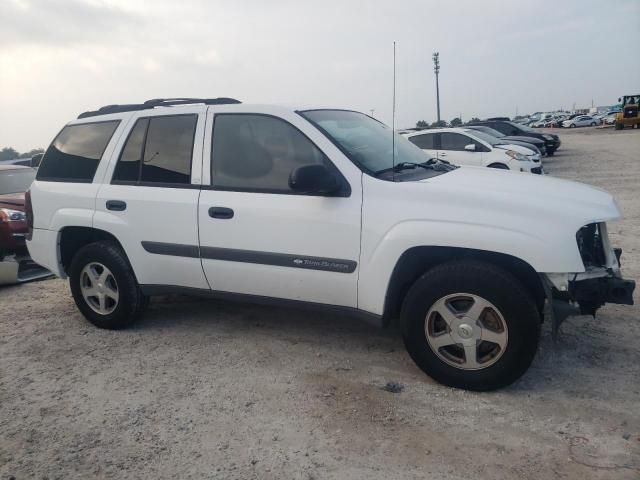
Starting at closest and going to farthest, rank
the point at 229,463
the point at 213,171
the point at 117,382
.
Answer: the point at 229,463
the point at 117,382
the point at 213,171

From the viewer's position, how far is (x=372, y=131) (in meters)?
4.25

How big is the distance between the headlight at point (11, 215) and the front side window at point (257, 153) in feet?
12.0

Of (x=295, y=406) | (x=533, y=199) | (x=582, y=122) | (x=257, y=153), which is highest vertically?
(x=582, y=122)

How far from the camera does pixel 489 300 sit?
315 centimetres

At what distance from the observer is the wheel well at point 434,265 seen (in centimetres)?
327

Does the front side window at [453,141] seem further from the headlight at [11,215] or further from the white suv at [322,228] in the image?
the headlight at [11,215]

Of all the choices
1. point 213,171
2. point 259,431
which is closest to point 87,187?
point 213,171

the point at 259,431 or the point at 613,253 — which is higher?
the point at 613,253

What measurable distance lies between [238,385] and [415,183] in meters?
1.76

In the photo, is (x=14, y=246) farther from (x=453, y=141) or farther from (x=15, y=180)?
(x=453, y=141)

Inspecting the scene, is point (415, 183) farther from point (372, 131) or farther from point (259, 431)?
point (259, 431)

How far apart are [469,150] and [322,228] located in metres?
9.18

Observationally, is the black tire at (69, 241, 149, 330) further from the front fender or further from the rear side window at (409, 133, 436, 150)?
the rear side window at (409, 133, 436, 150)

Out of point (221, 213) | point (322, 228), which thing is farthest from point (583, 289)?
point (221, 213)
